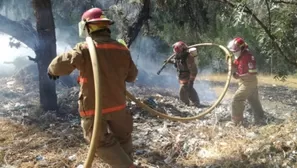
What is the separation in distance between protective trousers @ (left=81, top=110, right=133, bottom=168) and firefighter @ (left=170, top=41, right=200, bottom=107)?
5.16 meters

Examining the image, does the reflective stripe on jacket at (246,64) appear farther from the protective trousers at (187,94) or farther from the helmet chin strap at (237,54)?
the protective trousers at (187,94)

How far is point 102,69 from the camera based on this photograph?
11.8 feet

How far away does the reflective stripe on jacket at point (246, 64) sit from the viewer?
661 cm

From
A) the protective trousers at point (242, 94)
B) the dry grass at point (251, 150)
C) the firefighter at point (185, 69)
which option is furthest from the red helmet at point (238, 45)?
the firefighter at point (185, 69)

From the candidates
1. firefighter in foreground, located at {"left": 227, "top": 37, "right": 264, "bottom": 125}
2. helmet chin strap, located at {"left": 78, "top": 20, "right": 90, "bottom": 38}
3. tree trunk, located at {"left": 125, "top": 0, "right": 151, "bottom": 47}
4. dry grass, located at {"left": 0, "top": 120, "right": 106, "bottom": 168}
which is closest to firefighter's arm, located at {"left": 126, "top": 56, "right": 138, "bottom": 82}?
helmet chin strap, located at {"left": 78, "top": 20, "right": 90, "bottom": 38}

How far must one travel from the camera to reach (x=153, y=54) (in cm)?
1922

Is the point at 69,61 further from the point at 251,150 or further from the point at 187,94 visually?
the point at 187,94

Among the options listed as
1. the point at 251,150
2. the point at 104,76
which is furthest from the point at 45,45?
the point at 251,150

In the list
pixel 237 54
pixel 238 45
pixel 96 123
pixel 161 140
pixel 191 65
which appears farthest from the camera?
pixel 191 65

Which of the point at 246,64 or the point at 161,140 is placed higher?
the point at 246,64

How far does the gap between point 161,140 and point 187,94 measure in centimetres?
363

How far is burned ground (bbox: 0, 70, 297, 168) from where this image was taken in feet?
14.8

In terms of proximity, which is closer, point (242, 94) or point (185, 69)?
point (242, 94)

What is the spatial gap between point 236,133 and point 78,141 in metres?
2.22
